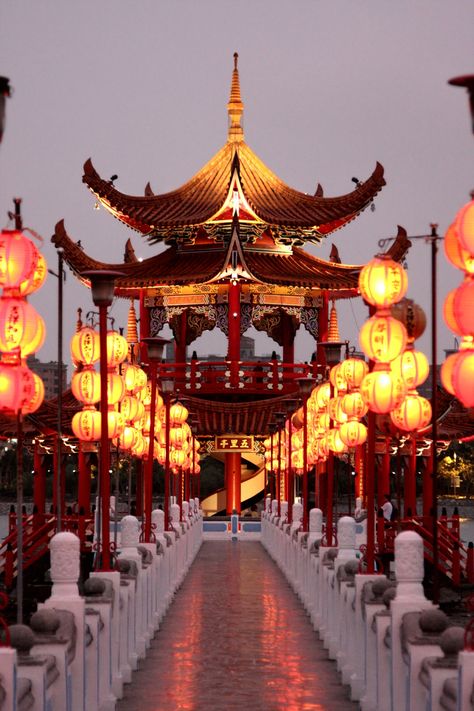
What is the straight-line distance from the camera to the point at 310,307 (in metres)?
43.0

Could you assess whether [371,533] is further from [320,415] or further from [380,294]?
[320,415]

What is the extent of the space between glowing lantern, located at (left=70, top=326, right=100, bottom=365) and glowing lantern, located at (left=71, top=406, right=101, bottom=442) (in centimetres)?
87

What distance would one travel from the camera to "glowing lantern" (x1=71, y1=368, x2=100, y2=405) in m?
18.8

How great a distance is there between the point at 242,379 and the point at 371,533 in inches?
1140

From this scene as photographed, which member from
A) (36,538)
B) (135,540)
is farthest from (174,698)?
(36,538)

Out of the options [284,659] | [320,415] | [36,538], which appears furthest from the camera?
[320,415]

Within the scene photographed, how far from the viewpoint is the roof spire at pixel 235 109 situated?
44062 mm

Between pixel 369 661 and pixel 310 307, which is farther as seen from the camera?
pixel 310 307

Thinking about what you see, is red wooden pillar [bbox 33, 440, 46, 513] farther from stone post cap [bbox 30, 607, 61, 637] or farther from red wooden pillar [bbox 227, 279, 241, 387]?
stone post cap [bbox 30, 607, 61, 637]

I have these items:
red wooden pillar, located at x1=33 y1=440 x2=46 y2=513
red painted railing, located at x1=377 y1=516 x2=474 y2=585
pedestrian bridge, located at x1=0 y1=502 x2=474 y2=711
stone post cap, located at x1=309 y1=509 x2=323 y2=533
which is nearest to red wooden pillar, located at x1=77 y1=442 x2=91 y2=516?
red wooden pillar, located at x1=33 y1=440 x2=46 y2=513

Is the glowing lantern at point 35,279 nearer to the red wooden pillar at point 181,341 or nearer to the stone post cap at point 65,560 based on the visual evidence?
the stone post cap at point 65,560

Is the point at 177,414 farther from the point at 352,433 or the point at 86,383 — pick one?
the point at 86,383

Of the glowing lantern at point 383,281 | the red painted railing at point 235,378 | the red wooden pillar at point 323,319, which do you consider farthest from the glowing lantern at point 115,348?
the red wooden pillar at point 323,319

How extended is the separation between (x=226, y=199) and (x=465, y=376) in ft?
102
